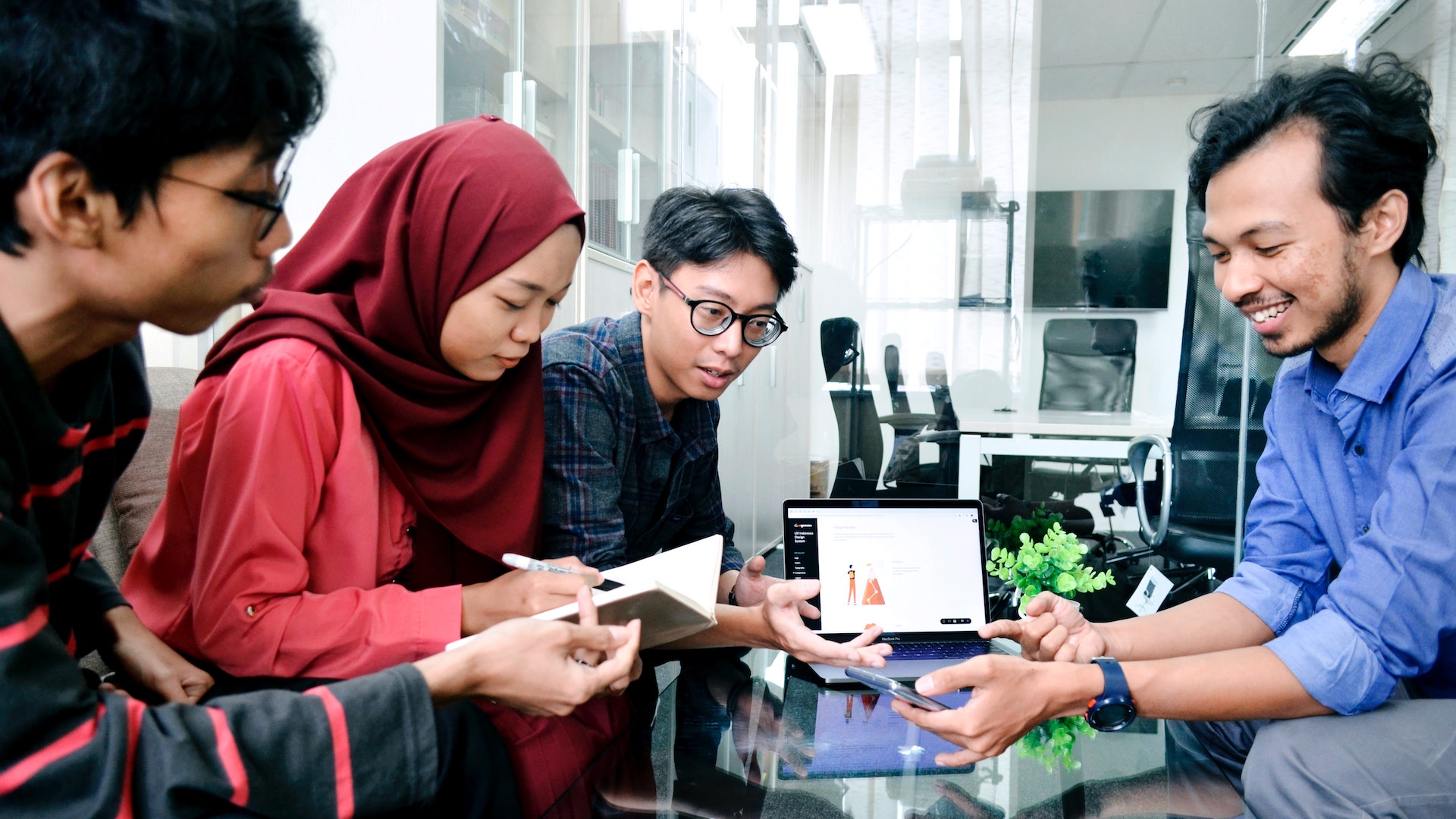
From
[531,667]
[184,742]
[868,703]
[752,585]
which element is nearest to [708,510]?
[752,585]

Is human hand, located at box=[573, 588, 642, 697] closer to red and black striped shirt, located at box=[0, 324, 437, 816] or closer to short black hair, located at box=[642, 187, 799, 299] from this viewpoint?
red and black striped shirt, located at box=[0, 324, 437, 816]

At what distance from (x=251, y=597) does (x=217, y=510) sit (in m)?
0.10

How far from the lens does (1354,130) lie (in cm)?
126

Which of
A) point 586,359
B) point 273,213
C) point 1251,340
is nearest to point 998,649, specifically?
point 586,359

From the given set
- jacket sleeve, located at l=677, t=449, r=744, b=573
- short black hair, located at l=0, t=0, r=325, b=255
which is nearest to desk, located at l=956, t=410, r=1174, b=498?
jacket sleeve, located at l=677, t=449, r=744, b=573

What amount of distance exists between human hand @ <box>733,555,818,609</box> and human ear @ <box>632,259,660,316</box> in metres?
0.48

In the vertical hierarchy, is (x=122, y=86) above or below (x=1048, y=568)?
above

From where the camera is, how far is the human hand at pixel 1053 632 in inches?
51.0

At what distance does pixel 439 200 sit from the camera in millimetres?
1167

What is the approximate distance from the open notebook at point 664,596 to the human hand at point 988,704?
263 millimetres

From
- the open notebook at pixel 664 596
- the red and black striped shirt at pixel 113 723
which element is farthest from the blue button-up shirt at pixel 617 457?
the red and black striped shirt at pixel 113 723

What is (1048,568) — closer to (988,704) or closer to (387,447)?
(988,704)

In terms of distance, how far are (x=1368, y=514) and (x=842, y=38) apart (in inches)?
133

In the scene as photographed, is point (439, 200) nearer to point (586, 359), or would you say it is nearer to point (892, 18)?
point (586, 359)
